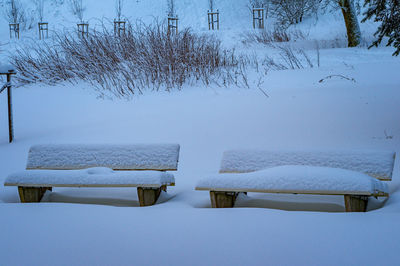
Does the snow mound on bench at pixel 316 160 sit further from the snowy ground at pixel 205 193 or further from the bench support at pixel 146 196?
the bench support at pixel 146 196

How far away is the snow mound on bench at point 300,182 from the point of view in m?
2.68

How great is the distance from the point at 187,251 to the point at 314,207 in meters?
1.27

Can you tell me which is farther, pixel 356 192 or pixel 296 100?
pixel 296 100

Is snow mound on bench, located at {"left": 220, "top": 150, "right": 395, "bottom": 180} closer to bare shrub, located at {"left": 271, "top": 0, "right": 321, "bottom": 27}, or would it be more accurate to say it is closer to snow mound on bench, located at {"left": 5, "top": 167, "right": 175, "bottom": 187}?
snow mound on bench, located at {"left": 5, "top": 167, "right": 175, "bottom": 187}

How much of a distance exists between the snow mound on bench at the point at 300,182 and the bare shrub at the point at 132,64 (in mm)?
4780

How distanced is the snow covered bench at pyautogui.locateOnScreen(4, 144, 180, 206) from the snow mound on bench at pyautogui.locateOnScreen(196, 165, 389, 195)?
500 millimetres

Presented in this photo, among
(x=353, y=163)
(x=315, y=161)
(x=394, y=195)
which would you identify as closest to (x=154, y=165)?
(x=315, y=161)

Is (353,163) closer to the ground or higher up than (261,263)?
higher up

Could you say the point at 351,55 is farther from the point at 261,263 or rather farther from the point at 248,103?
the point at 261,263

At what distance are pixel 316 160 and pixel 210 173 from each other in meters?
1.52

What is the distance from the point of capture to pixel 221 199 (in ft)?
10.0

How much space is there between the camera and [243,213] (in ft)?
9.16

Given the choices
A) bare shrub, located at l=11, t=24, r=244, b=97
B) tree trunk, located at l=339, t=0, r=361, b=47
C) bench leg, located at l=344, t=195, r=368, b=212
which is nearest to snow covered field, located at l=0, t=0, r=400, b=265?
bench leg, located at l=344, t=195, r=368, b=212

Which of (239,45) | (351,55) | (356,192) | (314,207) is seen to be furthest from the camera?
(239,45)
